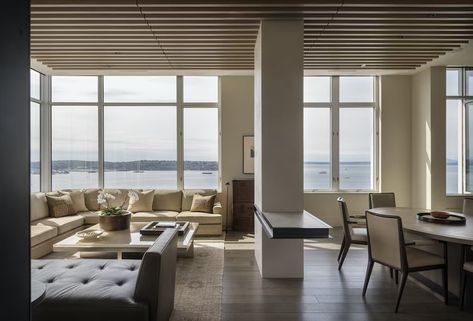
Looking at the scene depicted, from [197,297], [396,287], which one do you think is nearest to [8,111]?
[197,297]

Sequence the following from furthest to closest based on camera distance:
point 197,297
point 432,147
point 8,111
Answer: point 432,147 < point 197,297 < point 8,111

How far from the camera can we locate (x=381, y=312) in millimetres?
2893

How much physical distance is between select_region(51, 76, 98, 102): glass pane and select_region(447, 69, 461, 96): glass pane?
24.4 ft

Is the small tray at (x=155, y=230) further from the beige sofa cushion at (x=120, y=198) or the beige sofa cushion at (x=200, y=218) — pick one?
the beige sofa cushion at (x=120, y=198)

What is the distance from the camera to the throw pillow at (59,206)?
18.3ft

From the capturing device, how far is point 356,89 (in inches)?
269

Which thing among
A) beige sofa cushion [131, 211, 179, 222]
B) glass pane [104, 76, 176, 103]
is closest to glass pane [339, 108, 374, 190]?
beige sofa cushion [131, 211, 179, 222]

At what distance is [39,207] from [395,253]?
5610 mm

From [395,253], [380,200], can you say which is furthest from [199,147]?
[395,253]

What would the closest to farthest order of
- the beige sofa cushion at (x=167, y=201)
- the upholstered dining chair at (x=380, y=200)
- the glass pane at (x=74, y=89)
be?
the upholstered dining chair at (x=380, y=200)
the beige sofa cushion at (x=167, y=201)
the glass pane at (x=74, y=89)

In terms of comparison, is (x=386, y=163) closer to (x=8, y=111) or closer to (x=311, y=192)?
(x=311, y=192)

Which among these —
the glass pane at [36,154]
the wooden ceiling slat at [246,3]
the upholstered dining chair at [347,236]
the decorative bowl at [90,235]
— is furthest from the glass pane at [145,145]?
the upholstered dining chair at [347,236]

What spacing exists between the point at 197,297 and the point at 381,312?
181 centimetres

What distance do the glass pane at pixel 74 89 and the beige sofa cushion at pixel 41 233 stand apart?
3.17 meters
